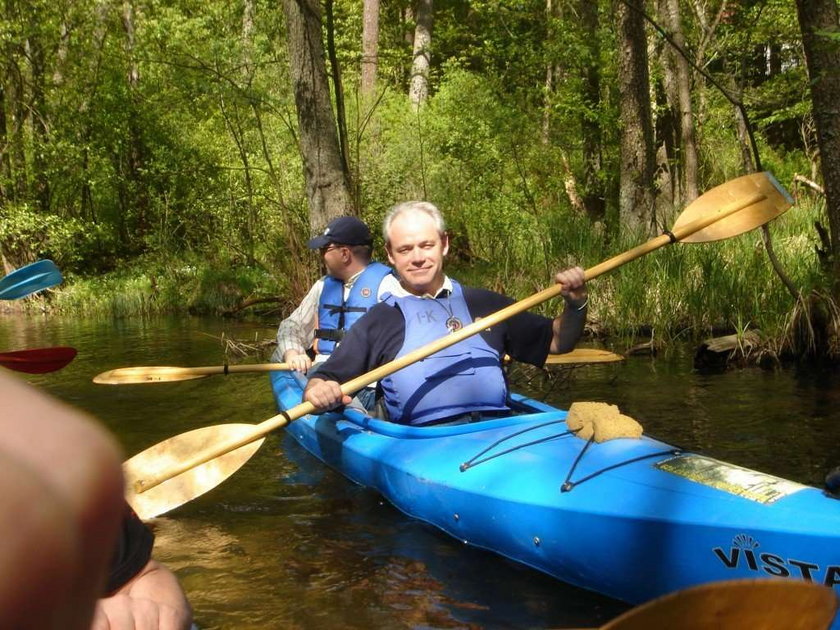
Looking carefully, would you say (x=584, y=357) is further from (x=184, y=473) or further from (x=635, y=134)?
(x=635, y=134)

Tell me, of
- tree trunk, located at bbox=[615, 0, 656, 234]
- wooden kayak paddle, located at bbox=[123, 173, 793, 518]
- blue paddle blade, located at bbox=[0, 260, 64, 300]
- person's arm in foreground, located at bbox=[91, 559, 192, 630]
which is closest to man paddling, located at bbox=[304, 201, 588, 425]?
wooden kayak paddle, located at bbox=[123, 173, 793, 518]

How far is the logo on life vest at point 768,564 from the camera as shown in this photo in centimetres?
220

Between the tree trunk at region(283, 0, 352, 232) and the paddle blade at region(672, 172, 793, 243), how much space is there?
4.43m

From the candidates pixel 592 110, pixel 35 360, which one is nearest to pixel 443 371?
pixel 35 360

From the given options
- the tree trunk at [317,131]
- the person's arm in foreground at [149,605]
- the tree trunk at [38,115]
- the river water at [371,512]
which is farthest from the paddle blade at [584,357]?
the tree trunk at [38,115]

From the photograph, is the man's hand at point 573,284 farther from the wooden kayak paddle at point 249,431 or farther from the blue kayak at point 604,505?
the blue kayak at point 604,505

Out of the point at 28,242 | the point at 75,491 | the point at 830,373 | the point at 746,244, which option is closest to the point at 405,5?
the point at 28,242

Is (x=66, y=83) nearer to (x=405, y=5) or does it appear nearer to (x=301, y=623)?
(x=405, y=5)

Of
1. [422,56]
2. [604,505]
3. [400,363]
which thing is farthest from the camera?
[422,56]

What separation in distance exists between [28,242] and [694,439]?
13853 millimetres

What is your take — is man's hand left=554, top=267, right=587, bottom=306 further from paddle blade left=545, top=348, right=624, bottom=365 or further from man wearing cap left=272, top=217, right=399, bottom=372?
man wearing cap left=272, top=217, right=399, bottom=372

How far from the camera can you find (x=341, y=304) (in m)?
5.20

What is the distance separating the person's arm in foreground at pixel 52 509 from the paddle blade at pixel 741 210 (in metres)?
3.86

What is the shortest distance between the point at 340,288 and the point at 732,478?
3.01 m
